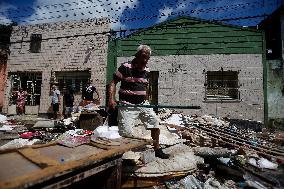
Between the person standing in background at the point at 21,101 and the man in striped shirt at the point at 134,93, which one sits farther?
the person standing in background at the point at 21,101

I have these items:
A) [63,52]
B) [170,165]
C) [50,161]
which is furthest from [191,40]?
[50,161]

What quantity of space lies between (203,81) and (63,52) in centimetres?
838

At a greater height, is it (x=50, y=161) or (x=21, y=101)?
(x=21, y=101)

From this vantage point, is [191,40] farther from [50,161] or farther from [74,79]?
[50,161]

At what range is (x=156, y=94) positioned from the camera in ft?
41.6

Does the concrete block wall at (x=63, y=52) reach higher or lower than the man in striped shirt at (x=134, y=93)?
higher

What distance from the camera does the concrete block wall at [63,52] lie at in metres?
13.8

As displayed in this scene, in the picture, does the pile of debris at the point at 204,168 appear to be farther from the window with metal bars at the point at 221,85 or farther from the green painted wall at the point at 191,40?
the green painted wall at the point at 191,40

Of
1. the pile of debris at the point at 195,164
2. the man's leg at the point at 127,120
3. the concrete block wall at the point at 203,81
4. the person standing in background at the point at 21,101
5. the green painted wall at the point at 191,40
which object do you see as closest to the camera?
the pile of debris at the point at 195,164

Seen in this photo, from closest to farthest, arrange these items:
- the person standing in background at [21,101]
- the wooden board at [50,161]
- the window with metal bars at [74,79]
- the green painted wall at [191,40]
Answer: the wooden board at [50,161], the green painted wall at [191,40], the window with metal bars at [74,79], the person standing in background at [21,101]

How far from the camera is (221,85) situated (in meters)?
11.9

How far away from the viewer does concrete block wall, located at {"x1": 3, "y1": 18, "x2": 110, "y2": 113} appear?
13844 millimetres

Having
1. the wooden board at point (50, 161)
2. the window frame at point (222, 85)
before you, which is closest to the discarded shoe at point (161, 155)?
the wooden board at point (50, 161)

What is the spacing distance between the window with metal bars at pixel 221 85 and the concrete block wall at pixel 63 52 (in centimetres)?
558
